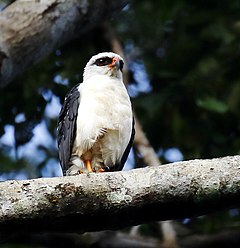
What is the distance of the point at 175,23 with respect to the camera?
8.20 meters

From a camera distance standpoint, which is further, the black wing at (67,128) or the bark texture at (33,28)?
the black wing at (67,128)

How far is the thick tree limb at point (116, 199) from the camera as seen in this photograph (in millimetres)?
3148

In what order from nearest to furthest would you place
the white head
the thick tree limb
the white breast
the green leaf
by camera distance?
the thick tree limb < the white breast < the white head < the green leaf

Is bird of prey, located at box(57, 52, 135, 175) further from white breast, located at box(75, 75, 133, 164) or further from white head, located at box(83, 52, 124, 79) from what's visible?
white head, located at box(83, 52, 124, 79)

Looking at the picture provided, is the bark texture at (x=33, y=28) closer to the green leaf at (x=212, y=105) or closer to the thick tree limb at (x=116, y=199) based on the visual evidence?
the green leaf at (x=212, y=105)

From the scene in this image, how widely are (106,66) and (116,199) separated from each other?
319 cm

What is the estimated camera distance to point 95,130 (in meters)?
5.30

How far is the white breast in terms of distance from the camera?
532 cm

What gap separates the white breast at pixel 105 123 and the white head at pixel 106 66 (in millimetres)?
604

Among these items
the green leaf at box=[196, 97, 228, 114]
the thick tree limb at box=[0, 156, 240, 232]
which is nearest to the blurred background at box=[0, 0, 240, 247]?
the green leaf at box=[196, 97, 228, 114]

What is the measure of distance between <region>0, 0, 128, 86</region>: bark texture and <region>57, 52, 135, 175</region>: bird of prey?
1.71 ft

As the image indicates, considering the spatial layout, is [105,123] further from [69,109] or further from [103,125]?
[69,109]

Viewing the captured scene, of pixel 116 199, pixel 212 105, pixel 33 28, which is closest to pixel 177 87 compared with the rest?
pixel 212 105

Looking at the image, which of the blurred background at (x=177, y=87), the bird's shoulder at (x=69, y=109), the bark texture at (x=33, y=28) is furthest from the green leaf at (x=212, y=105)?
the bark texture at (x=33, y=28)
